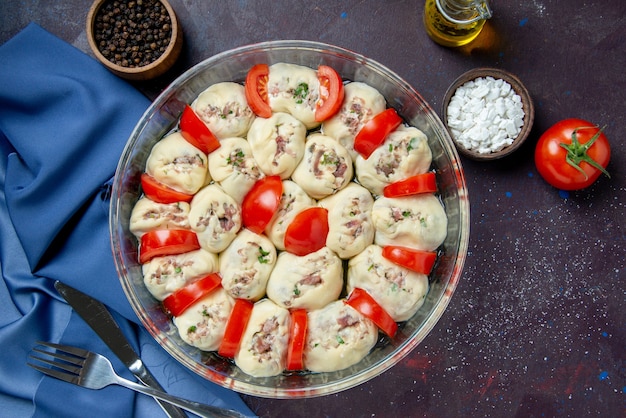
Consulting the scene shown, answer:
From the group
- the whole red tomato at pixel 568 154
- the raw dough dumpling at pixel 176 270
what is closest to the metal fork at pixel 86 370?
the raw dough dumpling at pixel 176 270

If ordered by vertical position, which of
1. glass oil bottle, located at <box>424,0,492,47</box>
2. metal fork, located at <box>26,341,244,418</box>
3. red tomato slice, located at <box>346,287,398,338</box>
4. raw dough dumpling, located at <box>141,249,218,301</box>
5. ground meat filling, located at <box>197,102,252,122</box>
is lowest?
metal fork, located at <box>26,341,244,418</box>

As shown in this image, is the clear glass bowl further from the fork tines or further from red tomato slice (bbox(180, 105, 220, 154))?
the fork tines

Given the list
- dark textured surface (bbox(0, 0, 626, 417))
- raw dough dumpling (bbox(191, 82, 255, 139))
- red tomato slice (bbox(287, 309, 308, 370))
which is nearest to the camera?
red tomato slice (bbox(287, 309, 308, 370))

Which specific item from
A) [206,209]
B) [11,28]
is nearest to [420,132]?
[206,209]

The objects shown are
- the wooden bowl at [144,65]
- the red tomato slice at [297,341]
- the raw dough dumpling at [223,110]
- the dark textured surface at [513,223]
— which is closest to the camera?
the red tomato slice at [297,341]

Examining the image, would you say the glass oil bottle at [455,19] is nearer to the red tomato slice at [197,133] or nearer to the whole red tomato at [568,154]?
the whole red tomato at [568,154]

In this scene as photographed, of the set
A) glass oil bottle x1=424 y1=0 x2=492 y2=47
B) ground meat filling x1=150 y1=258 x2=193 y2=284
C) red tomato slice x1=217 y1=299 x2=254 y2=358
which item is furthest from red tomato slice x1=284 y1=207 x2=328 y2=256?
glass oil bottle x1=424 y1=0 x2=492 y2=47
